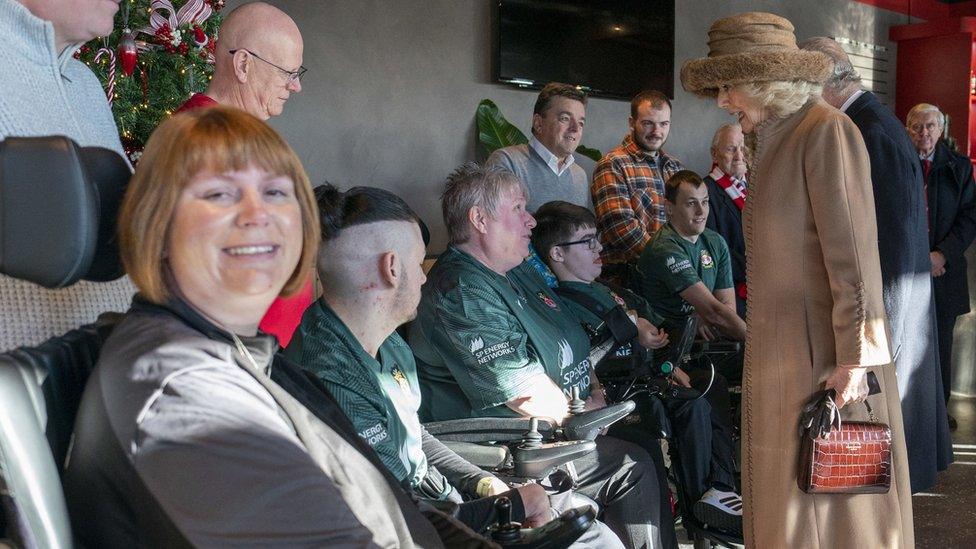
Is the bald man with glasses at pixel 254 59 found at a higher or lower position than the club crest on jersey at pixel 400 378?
higher

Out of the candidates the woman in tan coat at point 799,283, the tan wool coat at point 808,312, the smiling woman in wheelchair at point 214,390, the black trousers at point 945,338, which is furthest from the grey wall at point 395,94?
the smiling woman in wheelchair at point 214,390

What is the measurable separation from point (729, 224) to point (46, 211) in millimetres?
3851

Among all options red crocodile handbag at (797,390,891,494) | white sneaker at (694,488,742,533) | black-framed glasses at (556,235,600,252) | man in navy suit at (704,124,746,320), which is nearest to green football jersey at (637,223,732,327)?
man in navy suit at (704,124,746,320)

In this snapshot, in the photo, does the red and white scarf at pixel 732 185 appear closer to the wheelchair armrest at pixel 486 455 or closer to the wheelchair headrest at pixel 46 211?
the wheelchair armrest at pixel 486 455

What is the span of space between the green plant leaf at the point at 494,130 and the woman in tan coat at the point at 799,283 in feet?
9.93

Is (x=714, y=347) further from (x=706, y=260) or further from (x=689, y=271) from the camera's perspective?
(x=706, y=260)

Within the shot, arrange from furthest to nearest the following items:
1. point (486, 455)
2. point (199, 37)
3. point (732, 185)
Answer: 1. point (732, 185)
2. point (199, 37)
3. point (486, 455)

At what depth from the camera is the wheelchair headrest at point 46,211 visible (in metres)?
0.97

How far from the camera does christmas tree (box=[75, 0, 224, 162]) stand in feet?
10.3

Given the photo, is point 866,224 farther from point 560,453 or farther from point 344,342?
point 344,342

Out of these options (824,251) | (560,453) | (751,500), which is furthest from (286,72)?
(751,500)

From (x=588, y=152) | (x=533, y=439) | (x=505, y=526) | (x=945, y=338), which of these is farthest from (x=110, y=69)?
(x=945, y=338)

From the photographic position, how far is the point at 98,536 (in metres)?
1.02

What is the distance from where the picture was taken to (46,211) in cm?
99
